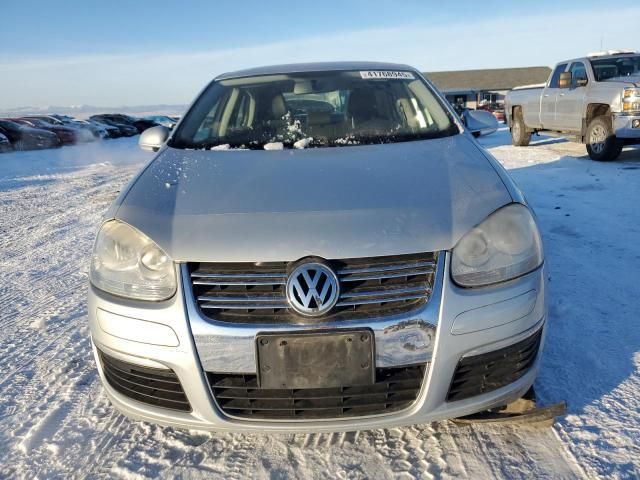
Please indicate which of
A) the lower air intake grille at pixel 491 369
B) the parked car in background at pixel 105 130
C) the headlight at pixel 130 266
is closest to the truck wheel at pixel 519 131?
the lower air intake grille at pixel 491 369

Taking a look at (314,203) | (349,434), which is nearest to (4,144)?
(314,203)

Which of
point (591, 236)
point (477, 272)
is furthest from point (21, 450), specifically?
point (591, 236)

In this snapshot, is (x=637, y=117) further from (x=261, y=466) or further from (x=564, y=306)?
(x=261, y=466)

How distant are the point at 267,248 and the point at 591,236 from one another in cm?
368

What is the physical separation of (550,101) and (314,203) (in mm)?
9801

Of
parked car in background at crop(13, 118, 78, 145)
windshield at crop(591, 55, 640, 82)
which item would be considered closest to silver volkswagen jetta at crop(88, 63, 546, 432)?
windshield at crop(591, 55, 640, 82)

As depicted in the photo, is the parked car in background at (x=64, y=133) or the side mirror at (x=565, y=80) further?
the parked car in background at (x=64, y=133)

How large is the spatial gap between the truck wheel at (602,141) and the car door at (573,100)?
20.2 inches

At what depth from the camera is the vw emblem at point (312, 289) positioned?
65.6 inches

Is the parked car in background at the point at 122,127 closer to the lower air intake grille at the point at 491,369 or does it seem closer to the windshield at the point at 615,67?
the windshield at the point at 615,67

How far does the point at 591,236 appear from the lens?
175 inches

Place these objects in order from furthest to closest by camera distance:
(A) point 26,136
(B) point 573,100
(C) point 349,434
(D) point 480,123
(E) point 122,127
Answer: (E) point 122,127
(A) point 26,136
(B) point 573,100
(D) point 480,123
(C) point 349,434

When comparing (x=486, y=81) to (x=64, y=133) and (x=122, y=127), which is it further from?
(x=64, y=133)

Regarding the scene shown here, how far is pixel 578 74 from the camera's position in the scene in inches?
373
